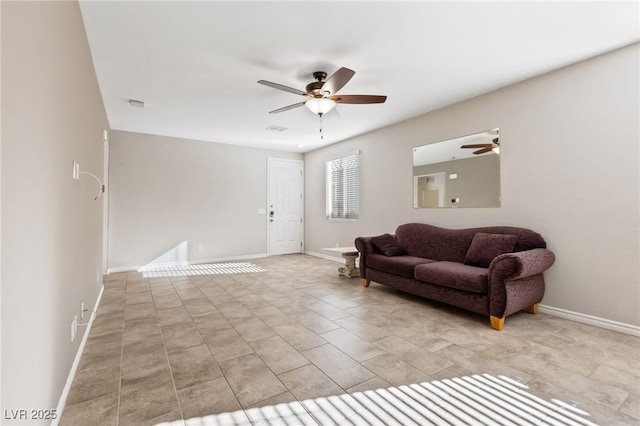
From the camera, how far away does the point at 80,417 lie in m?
1.64

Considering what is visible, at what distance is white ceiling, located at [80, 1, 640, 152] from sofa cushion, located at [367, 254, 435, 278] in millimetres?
2164

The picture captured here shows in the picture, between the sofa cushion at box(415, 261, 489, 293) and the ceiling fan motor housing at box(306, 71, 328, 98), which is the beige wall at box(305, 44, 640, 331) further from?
the ceiling fan motor housing at box(306, 71, 328, 98)

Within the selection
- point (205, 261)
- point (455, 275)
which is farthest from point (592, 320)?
point (205, 261)

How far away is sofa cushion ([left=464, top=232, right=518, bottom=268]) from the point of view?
3.23 m

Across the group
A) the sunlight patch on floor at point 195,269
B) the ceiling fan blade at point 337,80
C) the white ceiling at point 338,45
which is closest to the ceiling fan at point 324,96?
the ceiling fan blade at point 337,80

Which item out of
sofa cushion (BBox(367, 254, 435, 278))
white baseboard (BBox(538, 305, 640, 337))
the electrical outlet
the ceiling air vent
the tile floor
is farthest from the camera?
the ceiling air vent

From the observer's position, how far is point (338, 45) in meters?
2.71

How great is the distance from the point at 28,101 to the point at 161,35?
1736mm

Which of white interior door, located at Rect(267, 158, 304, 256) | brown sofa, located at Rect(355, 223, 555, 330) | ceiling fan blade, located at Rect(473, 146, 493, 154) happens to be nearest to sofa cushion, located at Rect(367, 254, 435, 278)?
brown sofa, located at Rect(355, 223, 555, 330)

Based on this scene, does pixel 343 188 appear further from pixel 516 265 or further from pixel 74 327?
pixel 74 327

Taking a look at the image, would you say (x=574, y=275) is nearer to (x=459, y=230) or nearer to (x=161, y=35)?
(x=459, y=230)

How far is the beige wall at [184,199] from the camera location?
221 inches

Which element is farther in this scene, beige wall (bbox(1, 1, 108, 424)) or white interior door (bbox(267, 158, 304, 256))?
white interior door (bbox(267, 158, 304, 256))

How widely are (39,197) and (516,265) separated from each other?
11.2 feet
